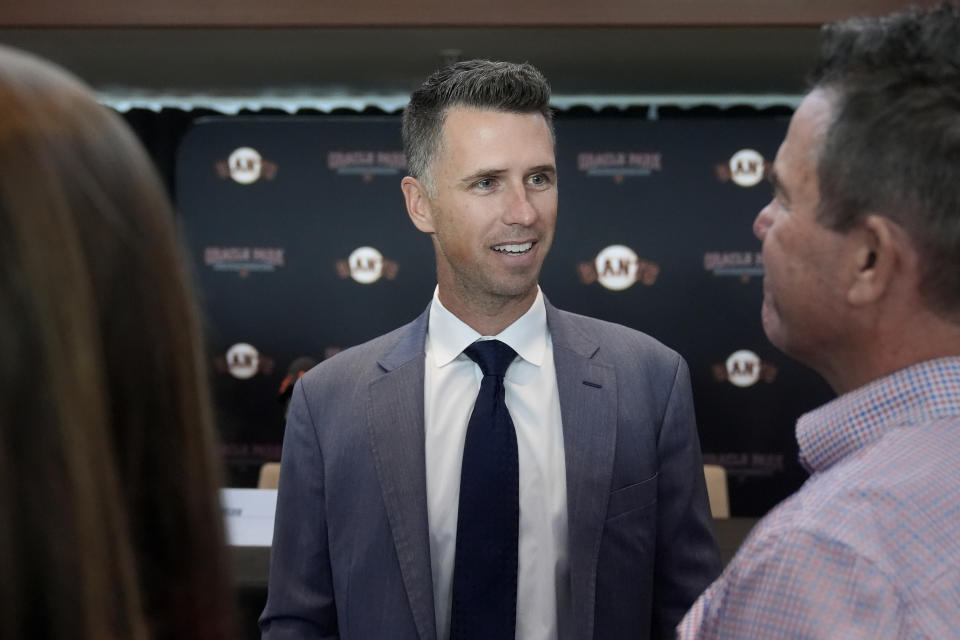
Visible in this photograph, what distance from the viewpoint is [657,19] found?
3660 mm

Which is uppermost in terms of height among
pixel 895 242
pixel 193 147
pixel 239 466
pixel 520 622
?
pixel 193 147

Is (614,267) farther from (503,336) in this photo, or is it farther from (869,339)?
(869,339)

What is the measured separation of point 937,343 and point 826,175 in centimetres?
20

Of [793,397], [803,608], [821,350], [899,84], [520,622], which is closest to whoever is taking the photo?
[803,608]

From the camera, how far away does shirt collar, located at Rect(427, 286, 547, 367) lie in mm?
1670

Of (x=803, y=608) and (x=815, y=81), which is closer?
(x=803, y=608)

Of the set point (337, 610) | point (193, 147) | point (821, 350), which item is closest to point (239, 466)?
point (193, 147)

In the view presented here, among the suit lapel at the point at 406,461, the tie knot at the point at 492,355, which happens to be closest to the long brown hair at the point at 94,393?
the suit lapel at the point at 406,461

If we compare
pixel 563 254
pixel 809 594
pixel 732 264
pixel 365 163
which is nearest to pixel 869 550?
pixel 809 594

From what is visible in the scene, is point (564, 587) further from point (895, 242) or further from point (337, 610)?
point (895, 242)

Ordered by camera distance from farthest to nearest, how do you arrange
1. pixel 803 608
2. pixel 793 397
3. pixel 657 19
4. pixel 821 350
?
1. pixel 793 397
2. pixel 657 19
3. pixel 821 350
4. pixel 803 608

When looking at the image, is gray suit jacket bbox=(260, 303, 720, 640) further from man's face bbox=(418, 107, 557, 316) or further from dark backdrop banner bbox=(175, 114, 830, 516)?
dark backdrop banner bbox=(175, 114, 830, 516)

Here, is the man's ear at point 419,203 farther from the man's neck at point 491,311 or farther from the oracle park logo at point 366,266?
the oracle park logo at point 366,266

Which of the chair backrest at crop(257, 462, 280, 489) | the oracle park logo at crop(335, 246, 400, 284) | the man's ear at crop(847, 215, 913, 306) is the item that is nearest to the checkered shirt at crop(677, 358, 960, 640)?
the man's ear at crop(847, 215, 913, 306)
